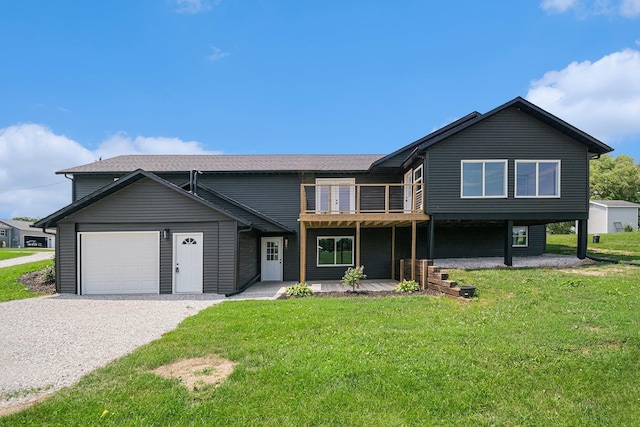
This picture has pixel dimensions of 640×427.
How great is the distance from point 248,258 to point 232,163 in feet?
16.4

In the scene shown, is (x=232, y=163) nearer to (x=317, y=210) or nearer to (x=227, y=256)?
(x=317, y=210)

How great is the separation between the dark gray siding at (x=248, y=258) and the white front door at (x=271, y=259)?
295mm

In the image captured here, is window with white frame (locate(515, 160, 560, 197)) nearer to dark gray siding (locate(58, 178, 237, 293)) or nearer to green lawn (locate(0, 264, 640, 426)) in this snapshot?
green lawn (locate(0, 264, 640, 426))

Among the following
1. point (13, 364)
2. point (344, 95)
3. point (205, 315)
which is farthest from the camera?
point (344, 95)

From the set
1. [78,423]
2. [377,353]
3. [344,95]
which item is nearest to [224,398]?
[78,423]

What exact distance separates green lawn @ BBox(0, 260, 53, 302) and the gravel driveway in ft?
3.49

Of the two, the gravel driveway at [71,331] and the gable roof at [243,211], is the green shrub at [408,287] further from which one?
the gravel driveway at [71,331]

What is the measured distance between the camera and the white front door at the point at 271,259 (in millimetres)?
15875

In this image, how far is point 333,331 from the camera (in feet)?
19.9

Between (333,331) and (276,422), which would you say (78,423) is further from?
(333,331)

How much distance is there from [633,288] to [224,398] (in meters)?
9.93

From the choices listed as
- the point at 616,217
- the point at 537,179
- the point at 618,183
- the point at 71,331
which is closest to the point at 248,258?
the point at 71,331

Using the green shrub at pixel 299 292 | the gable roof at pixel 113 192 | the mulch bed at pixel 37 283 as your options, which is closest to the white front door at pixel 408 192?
the green shrub at pixel 299 292

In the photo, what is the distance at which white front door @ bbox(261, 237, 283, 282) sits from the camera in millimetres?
15875
